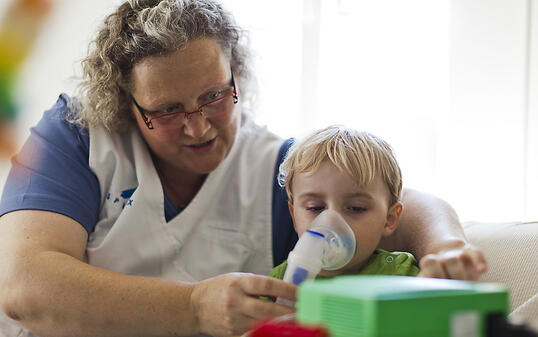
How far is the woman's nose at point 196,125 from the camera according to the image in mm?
1523

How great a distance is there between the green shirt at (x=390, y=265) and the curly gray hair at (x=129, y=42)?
73cm

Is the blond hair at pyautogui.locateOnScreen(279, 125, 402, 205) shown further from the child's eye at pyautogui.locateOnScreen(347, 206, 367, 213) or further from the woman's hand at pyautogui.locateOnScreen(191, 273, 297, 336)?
the woman's hand at pyautogui.locateOnScreen(191, 273, 297, 336)

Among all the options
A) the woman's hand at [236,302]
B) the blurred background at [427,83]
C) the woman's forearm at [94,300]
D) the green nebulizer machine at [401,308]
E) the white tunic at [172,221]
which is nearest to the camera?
the green nebulizer machine at [401,308]

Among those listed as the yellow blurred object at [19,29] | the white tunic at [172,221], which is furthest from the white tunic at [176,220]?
the yellow blurred object at [19,29]

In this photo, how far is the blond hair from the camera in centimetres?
131

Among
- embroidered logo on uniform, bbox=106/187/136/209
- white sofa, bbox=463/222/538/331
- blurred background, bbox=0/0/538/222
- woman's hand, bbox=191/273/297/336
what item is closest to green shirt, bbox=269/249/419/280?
white sofa, bbox=463/222/538/331

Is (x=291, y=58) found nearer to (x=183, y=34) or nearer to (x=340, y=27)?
(x=340, y=27)

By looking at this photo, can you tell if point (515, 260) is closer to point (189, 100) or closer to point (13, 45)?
point (189, 100)

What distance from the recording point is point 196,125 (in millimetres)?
1523

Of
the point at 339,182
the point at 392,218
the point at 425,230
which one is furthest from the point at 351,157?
the point at 425,230

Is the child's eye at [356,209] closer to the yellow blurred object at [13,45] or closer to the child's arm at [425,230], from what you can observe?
the child's arm at [425,230]

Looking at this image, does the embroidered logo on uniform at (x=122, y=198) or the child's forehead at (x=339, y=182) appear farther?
the embroidered logo on uniform at (x=122, y=198)

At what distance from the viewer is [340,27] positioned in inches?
108

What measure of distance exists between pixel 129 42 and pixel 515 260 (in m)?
1.16
